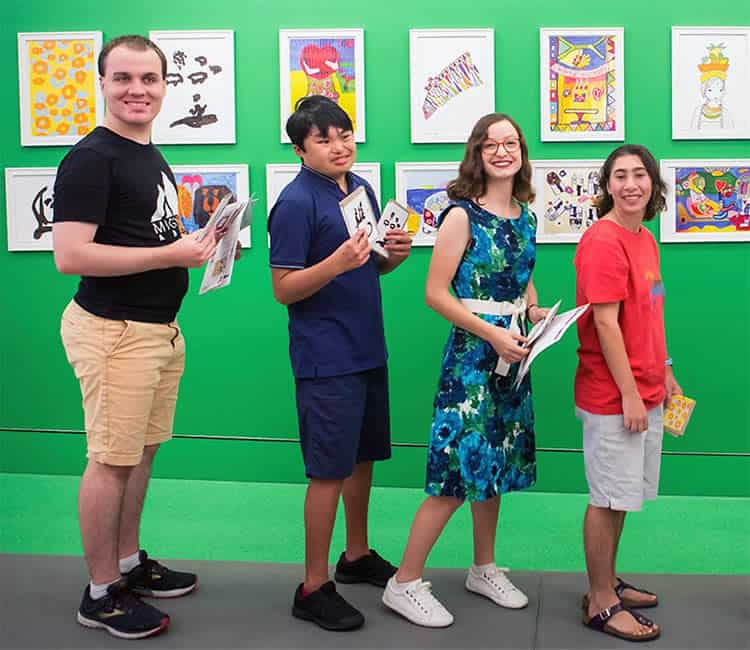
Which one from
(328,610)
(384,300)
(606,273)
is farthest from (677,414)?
(384,300)

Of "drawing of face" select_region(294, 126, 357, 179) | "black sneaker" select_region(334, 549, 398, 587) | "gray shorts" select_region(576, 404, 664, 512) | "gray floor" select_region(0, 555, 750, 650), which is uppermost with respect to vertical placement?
"drawing of face" select_region(294, 126, 357, 179)

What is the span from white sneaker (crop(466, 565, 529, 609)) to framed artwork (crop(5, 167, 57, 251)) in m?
2.46

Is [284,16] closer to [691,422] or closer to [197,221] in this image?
[197,221]

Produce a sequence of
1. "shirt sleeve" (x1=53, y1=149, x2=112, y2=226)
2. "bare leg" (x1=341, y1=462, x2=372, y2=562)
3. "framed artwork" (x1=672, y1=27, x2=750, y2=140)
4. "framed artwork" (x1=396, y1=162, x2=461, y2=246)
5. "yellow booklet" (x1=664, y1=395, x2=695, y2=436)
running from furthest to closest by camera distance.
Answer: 1. "framed artwork" (x1=396, y1=162, x2=461, y2=246)
2. "framed artwork" (x1=672, y1=27, x2=750, y2=140)
3. "bare leg" (x1=341, y1=462, x2=372, y2=562)
4. "yellow booklet" (x1=664, y1=395, x2=695, y2=436)
5. "shirt sleeve" (x1=53, y1=149, x2=112, y2=226)

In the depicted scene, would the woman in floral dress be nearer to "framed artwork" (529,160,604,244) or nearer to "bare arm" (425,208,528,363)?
"bare arm" (425,208,528,363)

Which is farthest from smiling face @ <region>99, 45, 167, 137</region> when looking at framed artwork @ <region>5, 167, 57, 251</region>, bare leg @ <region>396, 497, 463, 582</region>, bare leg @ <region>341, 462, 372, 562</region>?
framed artwork @ <region>5, 167, 57, 251</region>

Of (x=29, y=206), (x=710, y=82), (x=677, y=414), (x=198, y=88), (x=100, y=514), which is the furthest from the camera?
(x=29, y=206)

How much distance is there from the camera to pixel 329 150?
2646mm

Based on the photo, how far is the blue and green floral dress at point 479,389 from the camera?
2609mm

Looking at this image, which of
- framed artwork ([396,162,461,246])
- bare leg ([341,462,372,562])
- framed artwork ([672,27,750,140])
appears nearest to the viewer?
bare leg ([341,462,372,562])

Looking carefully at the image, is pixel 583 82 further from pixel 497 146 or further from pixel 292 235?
pixel 292 235

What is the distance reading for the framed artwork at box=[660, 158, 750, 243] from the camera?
3.78 m

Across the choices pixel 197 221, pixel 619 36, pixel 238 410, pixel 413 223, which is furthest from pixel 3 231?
pixel 619 36

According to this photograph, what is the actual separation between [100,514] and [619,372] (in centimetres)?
151
